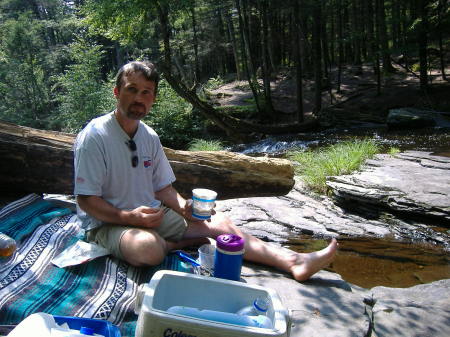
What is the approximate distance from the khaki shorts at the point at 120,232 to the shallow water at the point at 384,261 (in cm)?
181

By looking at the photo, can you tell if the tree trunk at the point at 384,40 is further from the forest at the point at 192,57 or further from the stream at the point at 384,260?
the stream at the point at 384,260

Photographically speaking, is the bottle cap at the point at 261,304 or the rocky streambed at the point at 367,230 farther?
the rocky streambed at the point at 367,230

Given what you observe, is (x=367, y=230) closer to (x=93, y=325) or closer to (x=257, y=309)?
(x=257, y=309)

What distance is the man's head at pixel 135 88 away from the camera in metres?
2.80

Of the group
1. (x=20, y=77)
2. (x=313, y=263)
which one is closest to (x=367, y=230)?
(x=313, y=263)

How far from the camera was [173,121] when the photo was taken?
15398 millimetres

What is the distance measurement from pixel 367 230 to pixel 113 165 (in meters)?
3.60

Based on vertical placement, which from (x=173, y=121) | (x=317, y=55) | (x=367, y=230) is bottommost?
(x=367, y=230)

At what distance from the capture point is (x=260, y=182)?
4.32m

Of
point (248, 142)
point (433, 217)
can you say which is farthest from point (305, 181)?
point (248, 142)

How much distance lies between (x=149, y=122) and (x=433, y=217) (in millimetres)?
11161

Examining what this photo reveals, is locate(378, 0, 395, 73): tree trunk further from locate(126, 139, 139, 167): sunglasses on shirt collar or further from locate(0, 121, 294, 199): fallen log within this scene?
locate(126, 139, 139, 167): sunglasses on shirt collar

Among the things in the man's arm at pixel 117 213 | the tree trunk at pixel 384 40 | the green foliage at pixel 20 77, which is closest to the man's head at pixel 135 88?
the man's arm at pixel 117 213

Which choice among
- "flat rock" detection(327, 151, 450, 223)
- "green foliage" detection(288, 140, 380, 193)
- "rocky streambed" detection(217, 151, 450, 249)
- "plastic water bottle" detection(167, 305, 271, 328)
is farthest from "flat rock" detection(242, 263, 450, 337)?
"green foliage" detection(288, 140, 380, 193)
